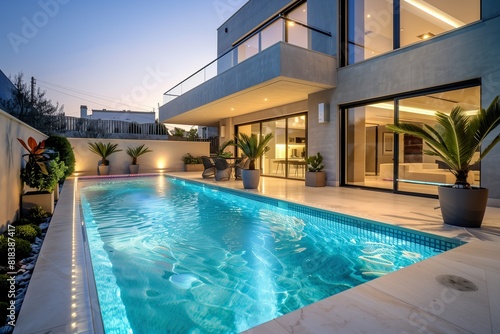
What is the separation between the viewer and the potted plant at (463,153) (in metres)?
3.91

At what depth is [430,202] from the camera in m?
5.98

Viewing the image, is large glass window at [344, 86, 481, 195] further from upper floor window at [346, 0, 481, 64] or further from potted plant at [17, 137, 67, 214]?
potted plant at [17, 137, 67, 214]

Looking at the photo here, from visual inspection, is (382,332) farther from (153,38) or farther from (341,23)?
(153,38)

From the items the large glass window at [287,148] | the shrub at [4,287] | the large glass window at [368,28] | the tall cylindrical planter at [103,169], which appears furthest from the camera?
the tall cylindrical planter at [103,169]

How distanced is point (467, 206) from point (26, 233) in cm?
595

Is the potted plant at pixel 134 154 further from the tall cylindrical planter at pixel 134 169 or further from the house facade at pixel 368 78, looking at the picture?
the house facade at pixel 368 78

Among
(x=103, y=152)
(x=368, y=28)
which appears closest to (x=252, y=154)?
(x=368, y=28)

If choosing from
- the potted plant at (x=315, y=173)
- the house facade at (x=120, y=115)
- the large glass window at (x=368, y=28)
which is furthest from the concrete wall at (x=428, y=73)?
the house facade at (x=120, y=115)

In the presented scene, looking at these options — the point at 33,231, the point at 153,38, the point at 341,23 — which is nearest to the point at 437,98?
the point at 341,23

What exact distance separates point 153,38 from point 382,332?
42.3 ft

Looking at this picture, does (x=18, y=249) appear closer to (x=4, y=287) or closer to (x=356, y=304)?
(x=4, y=287)

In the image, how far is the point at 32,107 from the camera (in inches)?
520

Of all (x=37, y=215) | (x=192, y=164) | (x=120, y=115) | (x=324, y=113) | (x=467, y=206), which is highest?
(x=120, y=115)

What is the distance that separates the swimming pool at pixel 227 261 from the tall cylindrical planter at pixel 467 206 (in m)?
0.78
